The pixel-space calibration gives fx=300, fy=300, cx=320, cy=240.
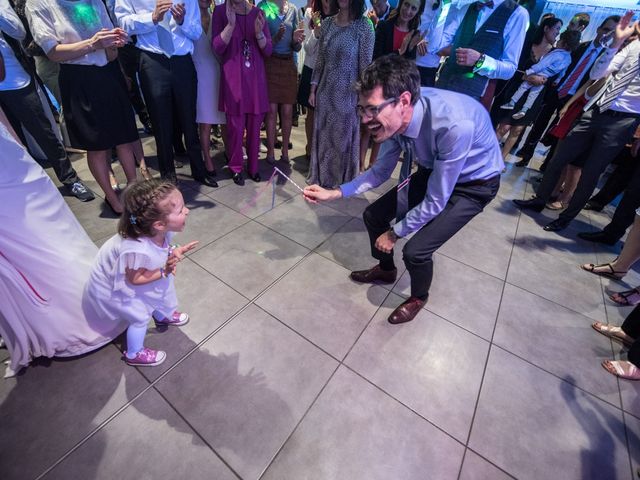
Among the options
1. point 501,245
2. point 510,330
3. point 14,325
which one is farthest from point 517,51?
point 14,325

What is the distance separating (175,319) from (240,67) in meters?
2.25

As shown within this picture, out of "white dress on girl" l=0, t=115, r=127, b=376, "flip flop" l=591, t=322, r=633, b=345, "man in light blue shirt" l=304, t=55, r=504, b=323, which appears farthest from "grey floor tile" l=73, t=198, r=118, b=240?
"flip flop" l=591, t=322, r=633, b=345

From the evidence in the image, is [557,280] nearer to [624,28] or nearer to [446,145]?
[446,145]

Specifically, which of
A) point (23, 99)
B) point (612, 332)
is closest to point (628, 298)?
point (612, 332)

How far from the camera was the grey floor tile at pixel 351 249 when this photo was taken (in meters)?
2.34

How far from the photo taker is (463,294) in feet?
7.04

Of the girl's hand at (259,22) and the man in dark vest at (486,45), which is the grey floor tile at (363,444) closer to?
the man in dark vest at (486,45)

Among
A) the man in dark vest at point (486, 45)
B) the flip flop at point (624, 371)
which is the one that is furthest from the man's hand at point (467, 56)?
the flip flop at point (624, 371)

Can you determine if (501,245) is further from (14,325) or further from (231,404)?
(14,325)

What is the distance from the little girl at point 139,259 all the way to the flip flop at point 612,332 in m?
2.51

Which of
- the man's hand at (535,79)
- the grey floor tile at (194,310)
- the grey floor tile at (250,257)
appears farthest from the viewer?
the man's hand at (535,79)

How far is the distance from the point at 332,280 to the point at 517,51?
2.32 meters

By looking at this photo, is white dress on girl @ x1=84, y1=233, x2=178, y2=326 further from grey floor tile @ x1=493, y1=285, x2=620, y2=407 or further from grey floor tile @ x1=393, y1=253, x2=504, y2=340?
grey floor tile @ x1=493, y1=285, x2=620, y2=407

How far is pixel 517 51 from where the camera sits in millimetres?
2371
